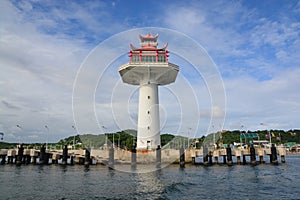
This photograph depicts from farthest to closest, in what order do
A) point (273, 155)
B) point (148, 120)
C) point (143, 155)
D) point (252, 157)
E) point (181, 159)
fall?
point (148, 120) → point (273, 155) → point (252, 157) → point (143, 155) → point (181, 159)

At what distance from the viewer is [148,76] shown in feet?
147

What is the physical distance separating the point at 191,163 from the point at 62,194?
94.4 ft

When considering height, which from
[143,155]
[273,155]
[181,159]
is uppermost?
[143,155]

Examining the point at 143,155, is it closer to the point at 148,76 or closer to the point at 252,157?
the point at 148,76

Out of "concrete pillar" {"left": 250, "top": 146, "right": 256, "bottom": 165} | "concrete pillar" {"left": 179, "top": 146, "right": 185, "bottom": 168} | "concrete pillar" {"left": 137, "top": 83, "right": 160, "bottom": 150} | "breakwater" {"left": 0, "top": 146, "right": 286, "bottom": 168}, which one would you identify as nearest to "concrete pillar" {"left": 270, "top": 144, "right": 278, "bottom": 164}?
"breakwater" {"left": 0, "top": 146, "right": 286, "bottom": 168}

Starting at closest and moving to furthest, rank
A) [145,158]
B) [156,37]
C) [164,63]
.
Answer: [145,158], [164,63], [156,37]

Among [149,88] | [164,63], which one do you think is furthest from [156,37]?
[149,88]

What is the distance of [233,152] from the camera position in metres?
43.7

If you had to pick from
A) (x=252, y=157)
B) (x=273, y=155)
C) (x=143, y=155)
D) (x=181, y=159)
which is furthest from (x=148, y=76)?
(x=273, y=155)

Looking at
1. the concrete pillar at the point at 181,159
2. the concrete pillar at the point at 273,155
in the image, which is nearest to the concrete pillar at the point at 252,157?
the concrete pillar at the point at 273,155

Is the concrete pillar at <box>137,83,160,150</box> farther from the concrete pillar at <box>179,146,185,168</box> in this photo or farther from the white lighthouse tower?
the concrete pillar at <box>179,146,185,168</box>

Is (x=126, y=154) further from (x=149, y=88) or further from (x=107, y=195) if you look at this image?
(x=107, y=195)

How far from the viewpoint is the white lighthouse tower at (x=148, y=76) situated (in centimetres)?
4247

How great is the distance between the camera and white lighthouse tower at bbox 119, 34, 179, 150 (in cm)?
4247
